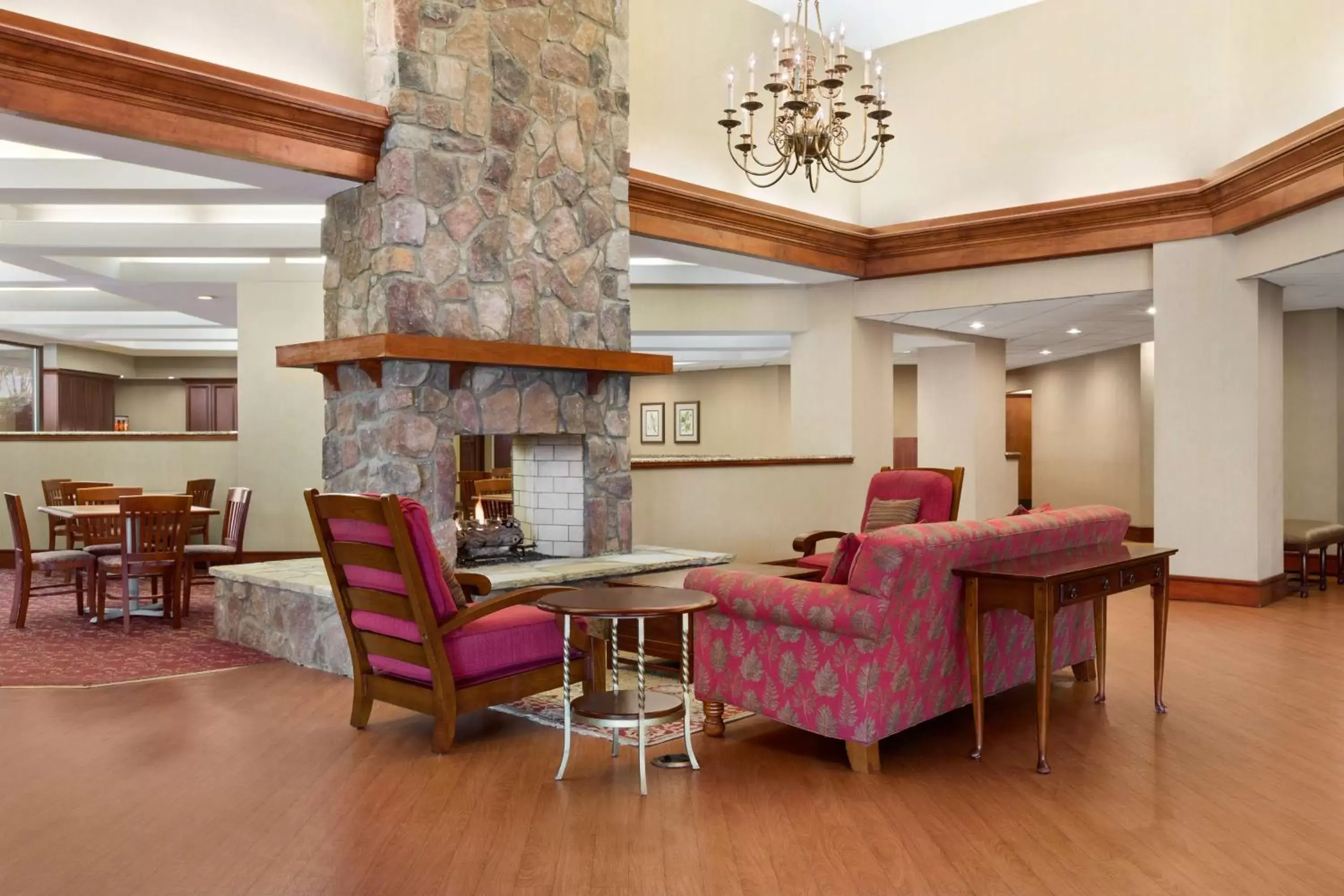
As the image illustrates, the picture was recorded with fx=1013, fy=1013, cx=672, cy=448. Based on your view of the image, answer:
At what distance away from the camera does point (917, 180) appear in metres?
9.09

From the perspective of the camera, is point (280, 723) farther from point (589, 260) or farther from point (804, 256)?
point (804, 256)

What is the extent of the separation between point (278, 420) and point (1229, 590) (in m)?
8.07

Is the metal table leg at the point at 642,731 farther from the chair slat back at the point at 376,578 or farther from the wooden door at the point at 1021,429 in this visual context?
the wooden door at the point at 1021,429

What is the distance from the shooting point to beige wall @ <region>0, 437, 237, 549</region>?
9914 millimetres

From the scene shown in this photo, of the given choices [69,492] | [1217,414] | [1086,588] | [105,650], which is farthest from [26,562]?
Result: [1217,414]

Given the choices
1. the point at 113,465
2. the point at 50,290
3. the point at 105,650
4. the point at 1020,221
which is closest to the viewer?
the point at 105,650

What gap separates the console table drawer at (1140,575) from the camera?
4.27 meters

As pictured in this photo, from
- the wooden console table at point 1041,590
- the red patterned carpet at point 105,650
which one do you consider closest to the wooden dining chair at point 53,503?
the red patterned carpet at point 105,650

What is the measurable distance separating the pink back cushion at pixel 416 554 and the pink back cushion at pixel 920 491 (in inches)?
140

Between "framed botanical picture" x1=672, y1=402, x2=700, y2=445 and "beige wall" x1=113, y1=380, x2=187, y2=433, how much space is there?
8502mm

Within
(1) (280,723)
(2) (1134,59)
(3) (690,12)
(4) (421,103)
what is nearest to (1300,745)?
(1) (280,723)

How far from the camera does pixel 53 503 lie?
9203 millimetres

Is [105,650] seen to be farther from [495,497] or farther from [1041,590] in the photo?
[1041,590]

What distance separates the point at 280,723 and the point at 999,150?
23.7 ft
